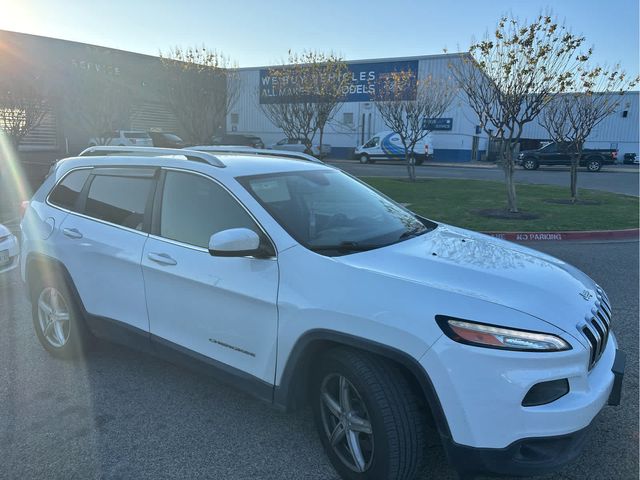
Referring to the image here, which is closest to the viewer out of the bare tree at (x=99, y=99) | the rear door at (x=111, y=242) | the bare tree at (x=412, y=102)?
the rear door at (x=111, y=242)

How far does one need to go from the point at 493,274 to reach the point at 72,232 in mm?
3051

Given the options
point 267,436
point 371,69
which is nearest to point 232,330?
point 267,436

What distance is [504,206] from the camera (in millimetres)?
13133

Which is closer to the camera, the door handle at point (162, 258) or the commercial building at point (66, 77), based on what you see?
the door handle at point (162, 258)

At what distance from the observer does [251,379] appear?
2.91m

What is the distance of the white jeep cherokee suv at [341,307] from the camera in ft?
7.23

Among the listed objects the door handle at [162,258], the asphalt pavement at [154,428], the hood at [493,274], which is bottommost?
the asphalt pavement at [154,428]

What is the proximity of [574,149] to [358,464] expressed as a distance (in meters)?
14.2

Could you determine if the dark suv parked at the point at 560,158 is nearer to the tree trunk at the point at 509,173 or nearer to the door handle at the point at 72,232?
the tree trunk at the point at 509,173

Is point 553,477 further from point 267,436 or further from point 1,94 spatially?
point 1,94

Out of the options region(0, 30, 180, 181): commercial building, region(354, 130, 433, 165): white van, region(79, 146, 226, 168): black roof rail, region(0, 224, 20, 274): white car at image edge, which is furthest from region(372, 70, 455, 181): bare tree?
Answer: region(79, 146, 226, 168): black roof rail

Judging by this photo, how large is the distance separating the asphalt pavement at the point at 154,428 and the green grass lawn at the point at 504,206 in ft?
20.9

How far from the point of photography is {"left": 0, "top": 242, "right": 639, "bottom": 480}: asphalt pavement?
2824 mm

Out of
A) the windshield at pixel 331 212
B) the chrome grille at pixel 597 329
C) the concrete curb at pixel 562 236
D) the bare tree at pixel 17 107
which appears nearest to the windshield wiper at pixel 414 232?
the windshield at pixel 331 212
